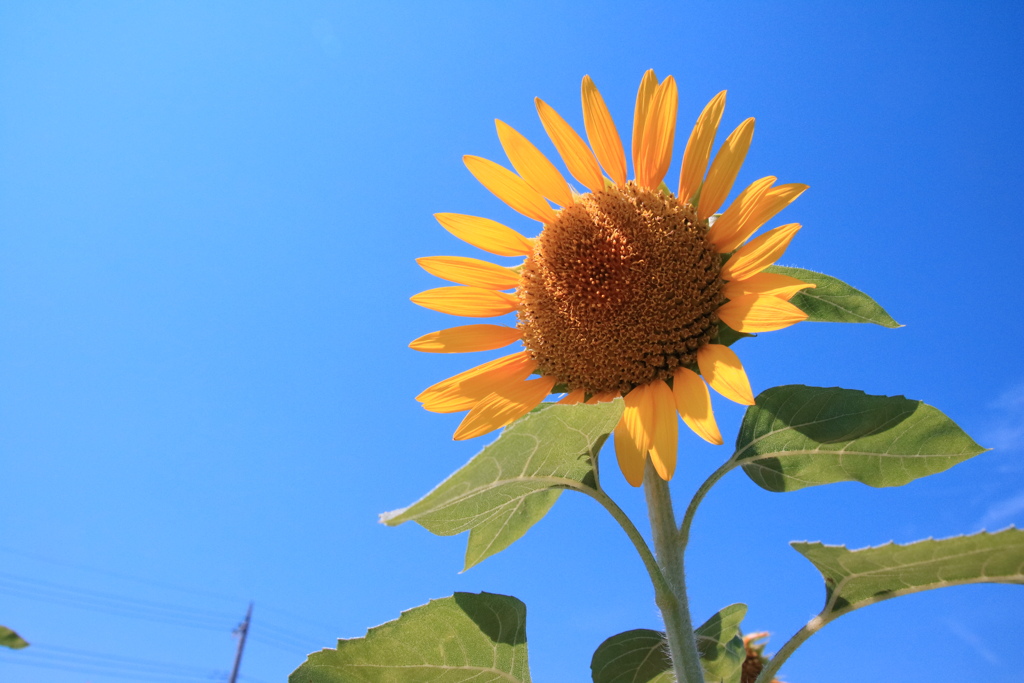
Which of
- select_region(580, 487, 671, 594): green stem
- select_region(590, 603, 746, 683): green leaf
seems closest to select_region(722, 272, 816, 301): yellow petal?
select_region(580, 487, 671, 594): green stem

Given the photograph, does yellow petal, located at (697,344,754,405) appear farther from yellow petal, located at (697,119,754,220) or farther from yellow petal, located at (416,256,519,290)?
yellow petal, located at (416,256,519,290)

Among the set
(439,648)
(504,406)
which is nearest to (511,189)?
(504,406)

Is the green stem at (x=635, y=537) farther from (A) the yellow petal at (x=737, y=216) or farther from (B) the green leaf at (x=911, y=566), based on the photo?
(A) the yellow petal at (x=737, y=216)

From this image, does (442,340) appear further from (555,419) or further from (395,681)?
(395,681)

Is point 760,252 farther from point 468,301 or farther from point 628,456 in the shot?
point 468,301

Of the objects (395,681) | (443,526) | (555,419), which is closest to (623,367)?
(555,419)

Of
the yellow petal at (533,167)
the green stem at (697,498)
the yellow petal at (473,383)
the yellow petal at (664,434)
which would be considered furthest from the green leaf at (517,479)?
the yellow petal at (533,167)

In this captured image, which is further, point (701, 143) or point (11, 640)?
point (701, 143)
